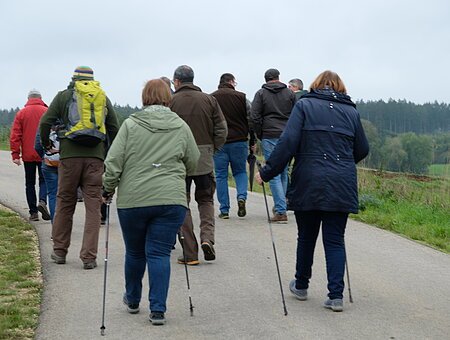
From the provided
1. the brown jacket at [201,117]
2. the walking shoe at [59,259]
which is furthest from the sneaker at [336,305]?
the walking shoe at [59,259]

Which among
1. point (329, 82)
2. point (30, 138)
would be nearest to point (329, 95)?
point (329, 82)

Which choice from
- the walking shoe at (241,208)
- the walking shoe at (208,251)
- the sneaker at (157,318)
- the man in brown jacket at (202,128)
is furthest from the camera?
the walking shoe at (241,208)

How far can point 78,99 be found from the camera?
27.3 feet

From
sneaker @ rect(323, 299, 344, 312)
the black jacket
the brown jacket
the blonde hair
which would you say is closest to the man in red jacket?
the black jacket

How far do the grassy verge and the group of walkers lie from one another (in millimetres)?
523

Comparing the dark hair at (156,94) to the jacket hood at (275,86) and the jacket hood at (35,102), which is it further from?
the jacket hood at (35,102)

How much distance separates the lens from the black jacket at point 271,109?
11633mm

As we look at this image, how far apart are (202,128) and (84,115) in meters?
1.41

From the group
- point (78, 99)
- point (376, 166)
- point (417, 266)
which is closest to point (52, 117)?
point (78, 99)

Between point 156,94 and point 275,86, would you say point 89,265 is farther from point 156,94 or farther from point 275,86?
point 275,86

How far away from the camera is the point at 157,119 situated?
20.8 ft

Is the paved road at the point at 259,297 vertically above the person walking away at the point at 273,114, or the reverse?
the person walking away at the point at 273,114

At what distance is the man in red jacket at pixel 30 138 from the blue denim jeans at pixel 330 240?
19.2ft

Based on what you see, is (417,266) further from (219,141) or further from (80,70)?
(80,70)
